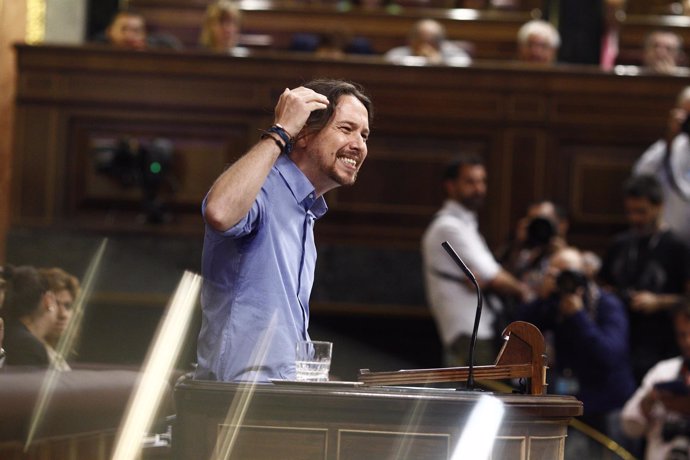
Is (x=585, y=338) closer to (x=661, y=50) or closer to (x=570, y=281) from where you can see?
(x=570, y=281)

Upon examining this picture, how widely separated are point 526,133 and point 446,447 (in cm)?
501

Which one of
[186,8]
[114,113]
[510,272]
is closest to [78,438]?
[510,272]

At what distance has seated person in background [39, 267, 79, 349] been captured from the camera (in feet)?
12.1

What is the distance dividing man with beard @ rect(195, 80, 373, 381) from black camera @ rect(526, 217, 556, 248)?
3.15m

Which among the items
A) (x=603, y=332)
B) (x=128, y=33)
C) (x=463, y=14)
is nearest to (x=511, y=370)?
(x=603, y=332)

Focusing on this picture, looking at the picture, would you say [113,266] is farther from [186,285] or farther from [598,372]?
[598,372]

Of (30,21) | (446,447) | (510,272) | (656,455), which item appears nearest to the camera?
(446,447)

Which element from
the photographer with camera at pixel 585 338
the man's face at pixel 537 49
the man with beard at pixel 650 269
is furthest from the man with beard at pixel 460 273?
the man's face at pixel 537 49

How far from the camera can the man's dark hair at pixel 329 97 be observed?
282 centimetres

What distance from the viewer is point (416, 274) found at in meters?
6.87

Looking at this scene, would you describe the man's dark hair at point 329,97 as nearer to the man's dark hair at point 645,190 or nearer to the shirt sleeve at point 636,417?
the shirt sleeve at point 636,417

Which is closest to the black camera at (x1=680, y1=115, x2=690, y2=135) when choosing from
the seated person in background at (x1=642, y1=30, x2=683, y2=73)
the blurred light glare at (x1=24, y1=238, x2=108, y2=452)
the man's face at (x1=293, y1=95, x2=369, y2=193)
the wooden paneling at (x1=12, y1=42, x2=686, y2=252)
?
the wooden paneling at (x1=12, y1=42, x2=686, y2=252)

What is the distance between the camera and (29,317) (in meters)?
3.55

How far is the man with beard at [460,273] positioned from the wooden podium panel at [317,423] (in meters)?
3.08
